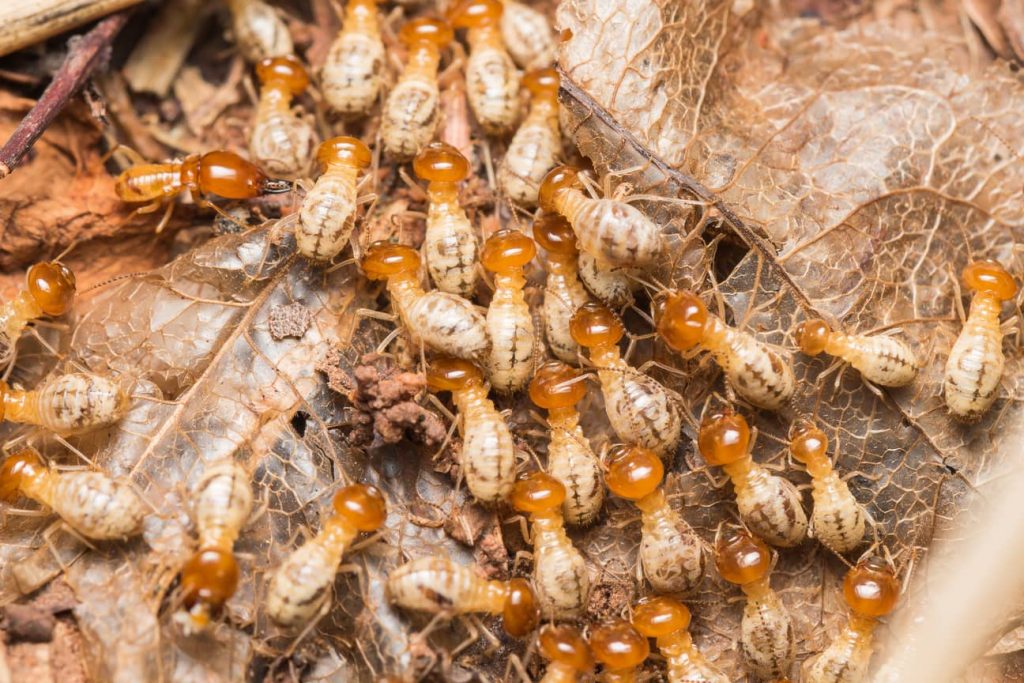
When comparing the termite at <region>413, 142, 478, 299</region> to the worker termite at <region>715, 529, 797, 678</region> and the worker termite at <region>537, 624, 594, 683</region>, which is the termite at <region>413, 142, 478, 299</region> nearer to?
the worker termite at <region>537, 624, 594, 683</region>

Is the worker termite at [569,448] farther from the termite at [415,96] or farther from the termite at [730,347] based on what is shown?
the termite at [415,96]

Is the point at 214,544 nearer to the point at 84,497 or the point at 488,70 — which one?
the point at 84,497

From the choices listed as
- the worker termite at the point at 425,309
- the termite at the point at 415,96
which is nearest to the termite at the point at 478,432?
the worker termite at the point at 425,309

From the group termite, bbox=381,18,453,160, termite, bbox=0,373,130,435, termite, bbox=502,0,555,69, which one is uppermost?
termite, bbox=502,0,555,69

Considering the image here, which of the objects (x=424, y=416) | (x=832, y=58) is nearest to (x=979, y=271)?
(x=832, y=58)

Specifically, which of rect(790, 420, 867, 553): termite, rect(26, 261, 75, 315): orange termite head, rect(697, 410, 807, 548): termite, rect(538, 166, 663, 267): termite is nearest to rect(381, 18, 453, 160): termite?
rect(538, 166, 663, 267): termite

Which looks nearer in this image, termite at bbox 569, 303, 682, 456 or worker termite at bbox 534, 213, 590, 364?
termite at bbox 569, 303, 682, 456
